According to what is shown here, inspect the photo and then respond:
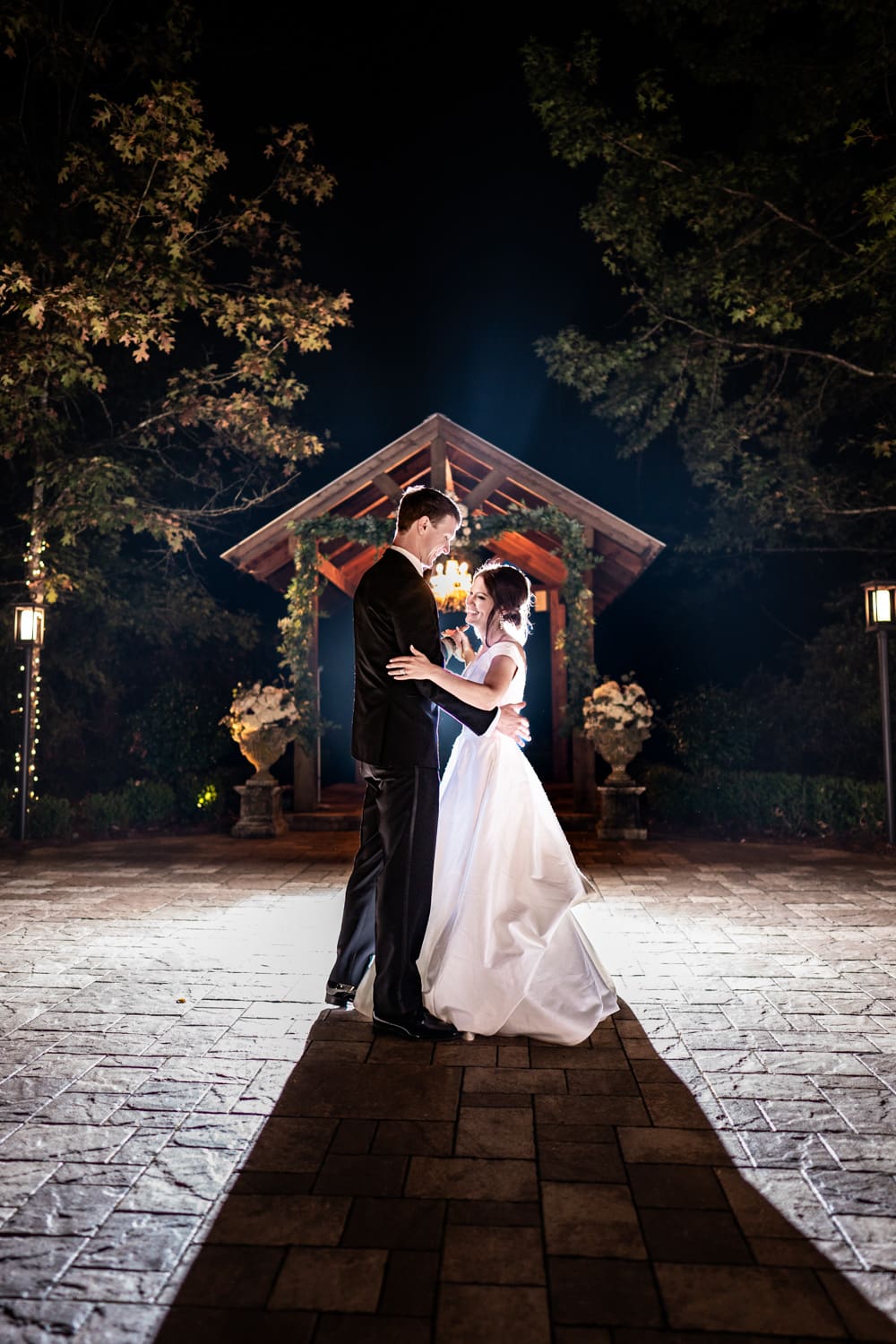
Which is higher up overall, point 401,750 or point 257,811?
point 401,750

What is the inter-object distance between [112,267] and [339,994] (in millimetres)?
8788

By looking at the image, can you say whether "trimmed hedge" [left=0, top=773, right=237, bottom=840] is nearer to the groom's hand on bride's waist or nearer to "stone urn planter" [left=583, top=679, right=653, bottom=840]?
"stone urn planter" [left=583, top=679, right=653, bottom=840]

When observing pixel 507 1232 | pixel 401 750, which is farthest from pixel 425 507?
pixel 507 1232

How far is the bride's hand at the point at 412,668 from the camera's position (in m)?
3.56

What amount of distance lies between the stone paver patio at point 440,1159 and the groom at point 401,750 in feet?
1.01

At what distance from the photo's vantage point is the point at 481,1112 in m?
2.89

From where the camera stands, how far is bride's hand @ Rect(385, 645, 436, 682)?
3.56 metres

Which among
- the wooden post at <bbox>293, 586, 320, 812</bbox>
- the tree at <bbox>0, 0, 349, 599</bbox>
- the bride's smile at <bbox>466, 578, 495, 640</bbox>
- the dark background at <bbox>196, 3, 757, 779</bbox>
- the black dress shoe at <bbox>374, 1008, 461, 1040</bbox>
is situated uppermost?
the dark background at <bbox>196, 3, 757, 779</bbox>

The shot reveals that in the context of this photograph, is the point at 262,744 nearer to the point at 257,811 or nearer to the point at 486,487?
the point at 257,811

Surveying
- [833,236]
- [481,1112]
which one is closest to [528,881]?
[481,1112]

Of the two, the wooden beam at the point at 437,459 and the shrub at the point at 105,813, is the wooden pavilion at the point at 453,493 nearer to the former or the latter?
the wooden beam at the point at 437,459

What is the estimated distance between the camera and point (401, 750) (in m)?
3.64

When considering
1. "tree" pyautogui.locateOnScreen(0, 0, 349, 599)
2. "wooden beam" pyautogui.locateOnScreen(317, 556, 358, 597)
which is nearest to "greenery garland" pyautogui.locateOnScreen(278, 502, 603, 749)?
"wooden beam" pyautogui.locateOnScreen(317, 556, 358, 597)

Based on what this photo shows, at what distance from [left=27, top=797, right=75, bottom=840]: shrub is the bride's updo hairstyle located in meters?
8.61
